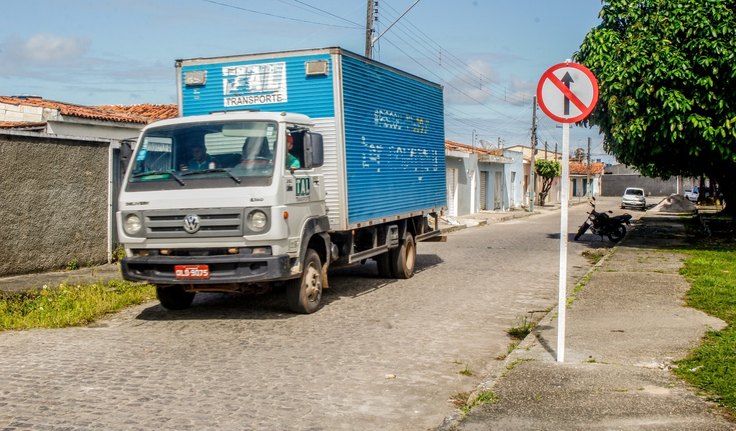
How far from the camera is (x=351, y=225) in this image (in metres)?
10.6

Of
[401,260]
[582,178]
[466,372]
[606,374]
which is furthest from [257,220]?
[582,178]

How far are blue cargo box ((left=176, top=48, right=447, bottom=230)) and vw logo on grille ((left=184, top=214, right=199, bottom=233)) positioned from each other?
2.15 meters

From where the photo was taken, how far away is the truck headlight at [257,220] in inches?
342

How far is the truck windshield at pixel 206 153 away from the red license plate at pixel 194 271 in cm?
96

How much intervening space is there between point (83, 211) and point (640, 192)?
48.1 m

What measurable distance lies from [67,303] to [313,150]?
3.80 m

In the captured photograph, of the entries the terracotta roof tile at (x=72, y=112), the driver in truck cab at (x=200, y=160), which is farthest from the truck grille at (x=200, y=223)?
the terracotta roof tile at (x=72, y=112)

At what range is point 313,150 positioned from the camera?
30.8ft

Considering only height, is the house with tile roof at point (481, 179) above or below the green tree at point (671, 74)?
below

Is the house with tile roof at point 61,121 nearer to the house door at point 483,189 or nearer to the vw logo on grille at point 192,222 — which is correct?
the vw logo on grille at point 192,222

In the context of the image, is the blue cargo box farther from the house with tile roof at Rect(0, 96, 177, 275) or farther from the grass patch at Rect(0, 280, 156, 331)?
the house with tile roof at Rect(0, 96, 177, 275)

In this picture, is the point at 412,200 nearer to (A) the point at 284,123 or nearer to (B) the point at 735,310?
(A) the point at 284,123

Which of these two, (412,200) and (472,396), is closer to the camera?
(472,396)

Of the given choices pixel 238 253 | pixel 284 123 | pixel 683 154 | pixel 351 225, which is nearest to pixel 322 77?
pixel 284 123
